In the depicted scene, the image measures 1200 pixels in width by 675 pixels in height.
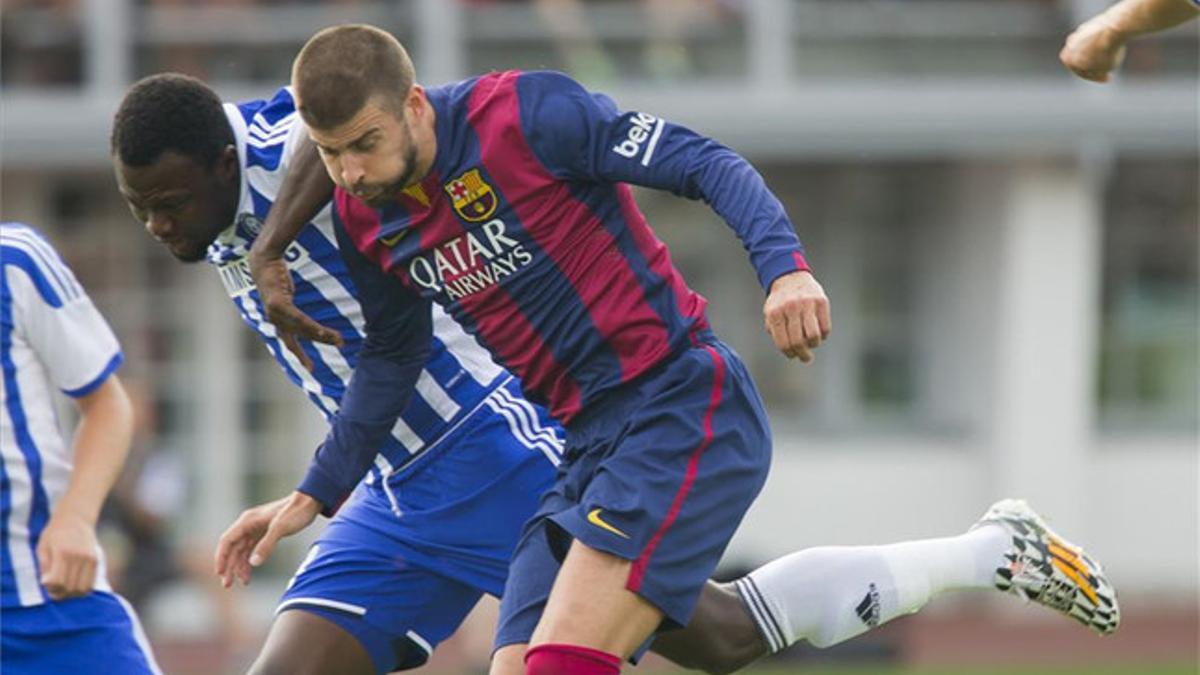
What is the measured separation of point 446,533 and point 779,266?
5.54ft

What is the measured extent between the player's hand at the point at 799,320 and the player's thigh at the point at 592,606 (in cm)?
75

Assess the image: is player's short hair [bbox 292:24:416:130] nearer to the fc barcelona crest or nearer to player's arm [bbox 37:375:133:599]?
the fc barcelona crest

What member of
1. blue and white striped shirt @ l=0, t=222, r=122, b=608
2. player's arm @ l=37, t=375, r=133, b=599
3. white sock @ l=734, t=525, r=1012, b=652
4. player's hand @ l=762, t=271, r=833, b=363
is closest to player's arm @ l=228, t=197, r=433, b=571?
player's arm @ l=37, t=375, r=133, b=599

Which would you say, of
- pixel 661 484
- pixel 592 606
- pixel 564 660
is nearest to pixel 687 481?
pixel 661 484

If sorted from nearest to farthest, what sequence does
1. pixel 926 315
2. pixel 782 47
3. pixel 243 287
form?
pixel 243 287
pixel 782 47
pixel 926 315

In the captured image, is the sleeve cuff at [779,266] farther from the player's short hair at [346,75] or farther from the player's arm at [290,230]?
the player's arm at [290,230]

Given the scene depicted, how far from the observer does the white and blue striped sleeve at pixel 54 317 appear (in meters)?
6.32

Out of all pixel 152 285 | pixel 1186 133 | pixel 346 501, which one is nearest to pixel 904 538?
pixel 1186 133

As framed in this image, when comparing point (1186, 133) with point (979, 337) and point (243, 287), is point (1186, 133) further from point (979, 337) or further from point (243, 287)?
point (243, 287)

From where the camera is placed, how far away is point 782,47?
60.8 feet

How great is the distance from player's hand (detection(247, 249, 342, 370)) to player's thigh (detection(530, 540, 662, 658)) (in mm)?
871

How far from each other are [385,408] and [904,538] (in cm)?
1290

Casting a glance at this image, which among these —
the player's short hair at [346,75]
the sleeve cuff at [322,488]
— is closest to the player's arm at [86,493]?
the sleeve cuff at [322,488]

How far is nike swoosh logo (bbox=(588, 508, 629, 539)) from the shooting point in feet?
19.2
